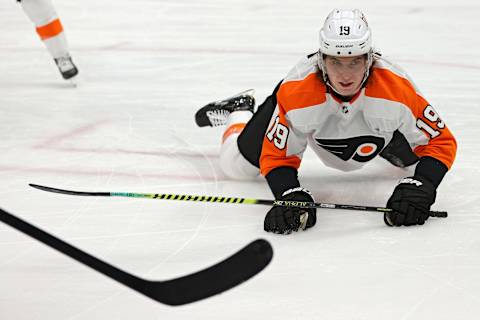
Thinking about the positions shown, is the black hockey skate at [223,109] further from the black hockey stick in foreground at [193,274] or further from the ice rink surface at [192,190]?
the black hockey stick in foreground at [193,274]

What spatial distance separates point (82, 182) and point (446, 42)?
8.53 ft

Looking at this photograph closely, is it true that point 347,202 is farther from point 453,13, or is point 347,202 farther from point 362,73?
point 453,13

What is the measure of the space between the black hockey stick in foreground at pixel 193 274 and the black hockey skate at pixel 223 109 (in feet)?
4.79

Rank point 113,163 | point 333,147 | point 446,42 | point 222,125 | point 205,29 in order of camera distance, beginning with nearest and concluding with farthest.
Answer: point 333,147, point 113,163, point 222,125, point 446,42, point 205,29

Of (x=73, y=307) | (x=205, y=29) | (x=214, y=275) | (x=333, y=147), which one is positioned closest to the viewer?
(x=214, y=275)

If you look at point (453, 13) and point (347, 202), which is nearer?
point (347, 202)

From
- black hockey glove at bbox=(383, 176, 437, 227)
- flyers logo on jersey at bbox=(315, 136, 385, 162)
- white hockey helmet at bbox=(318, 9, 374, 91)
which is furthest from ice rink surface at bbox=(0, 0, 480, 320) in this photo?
white hockey helmet at bbox=(318, 9, 374, 91)

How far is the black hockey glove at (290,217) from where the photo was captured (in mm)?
1801

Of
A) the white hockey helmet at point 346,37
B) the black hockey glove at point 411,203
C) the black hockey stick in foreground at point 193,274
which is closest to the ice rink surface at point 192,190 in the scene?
the black hockey glove at point 411,203

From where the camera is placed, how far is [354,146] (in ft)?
6.36

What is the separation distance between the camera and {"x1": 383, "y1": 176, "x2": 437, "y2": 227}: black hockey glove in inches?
71.0

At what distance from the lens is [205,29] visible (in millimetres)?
4707

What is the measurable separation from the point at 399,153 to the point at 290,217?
51 cm

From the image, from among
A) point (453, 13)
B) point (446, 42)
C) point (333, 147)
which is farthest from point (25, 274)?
point (453, 13)
